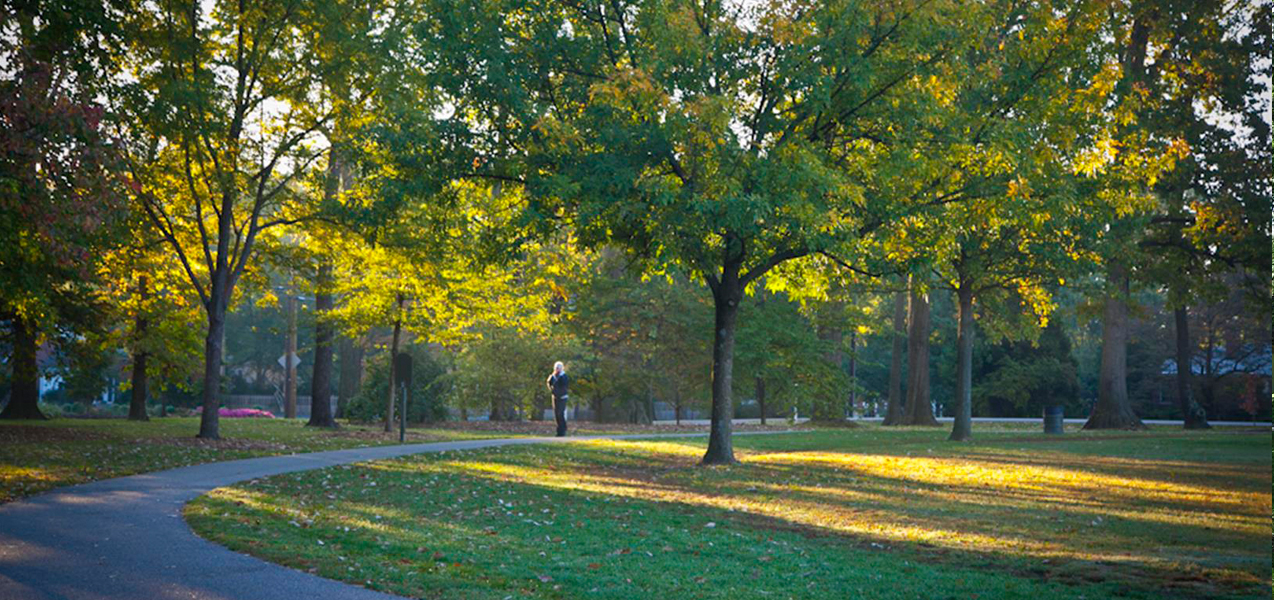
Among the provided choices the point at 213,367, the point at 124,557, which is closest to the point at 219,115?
the point at 213,367

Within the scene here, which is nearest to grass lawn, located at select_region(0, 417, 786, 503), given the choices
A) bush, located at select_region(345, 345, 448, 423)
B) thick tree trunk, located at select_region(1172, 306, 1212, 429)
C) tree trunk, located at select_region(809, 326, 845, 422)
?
bush, located at select_region(345, 345, 448, 423)

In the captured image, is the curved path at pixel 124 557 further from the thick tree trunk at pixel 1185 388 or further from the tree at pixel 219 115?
the thick tree trunk at pixel 1185 388

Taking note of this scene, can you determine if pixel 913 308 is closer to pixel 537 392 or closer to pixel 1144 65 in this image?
pixel 1144 65

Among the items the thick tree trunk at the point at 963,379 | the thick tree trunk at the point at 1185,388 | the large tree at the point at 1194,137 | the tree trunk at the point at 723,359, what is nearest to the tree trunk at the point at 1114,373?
the large tree at the point at 1194,137

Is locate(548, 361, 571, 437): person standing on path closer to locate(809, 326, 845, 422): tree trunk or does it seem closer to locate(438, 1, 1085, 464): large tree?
locate(438, 1, 1085, 464): large tree

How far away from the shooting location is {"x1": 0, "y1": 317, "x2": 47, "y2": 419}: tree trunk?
23.4 metres

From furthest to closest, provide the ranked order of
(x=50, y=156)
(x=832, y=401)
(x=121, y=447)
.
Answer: (x=832, y=401) < (x=121, y=447) < (x=50, y=156)

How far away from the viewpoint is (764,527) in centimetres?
1016

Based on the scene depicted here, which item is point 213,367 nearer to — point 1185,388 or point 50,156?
point 50,156

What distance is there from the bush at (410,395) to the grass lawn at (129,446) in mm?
1122

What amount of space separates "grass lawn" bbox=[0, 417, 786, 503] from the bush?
112cm

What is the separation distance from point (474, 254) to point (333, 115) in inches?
172

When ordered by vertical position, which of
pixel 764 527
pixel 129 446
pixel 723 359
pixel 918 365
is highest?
pixel 918 365

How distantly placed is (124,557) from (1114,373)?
29742mm
